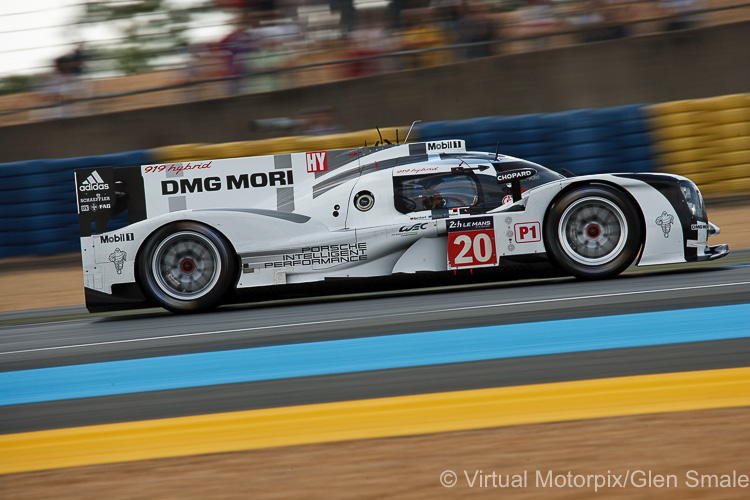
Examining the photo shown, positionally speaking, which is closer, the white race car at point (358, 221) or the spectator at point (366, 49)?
the white race car at point (358, 221)

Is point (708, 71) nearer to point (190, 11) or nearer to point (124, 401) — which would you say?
point (190, 11)

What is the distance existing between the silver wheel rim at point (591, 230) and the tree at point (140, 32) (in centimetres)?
1039

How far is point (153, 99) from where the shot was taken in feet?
49.9

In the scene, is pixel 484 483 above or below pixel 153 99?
below

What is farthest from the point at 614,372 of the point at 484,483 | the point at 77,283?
the point at 77,283

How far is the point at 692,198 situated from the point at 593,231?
2.71 feet

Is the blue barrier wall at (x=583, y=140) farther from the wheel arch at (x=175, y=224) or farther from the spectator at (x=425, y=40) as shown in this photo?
the wheel arch at (x=175, y=224)

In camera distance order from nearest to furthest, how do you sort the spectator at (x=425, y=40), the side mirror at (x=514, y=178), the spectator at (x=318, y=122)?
1. the side mirror at (x=514, y=178)
2. the spectator at (x=318, y=122)
3. the spectator at (x=425, y=40)

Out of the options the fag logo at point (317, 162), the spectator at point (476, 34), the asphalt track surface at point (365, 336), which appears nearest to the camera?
the asphalt track surface at point (365, 336)

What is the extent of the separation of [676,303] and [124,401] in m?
3.74

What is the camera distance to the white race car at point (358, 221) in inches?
245

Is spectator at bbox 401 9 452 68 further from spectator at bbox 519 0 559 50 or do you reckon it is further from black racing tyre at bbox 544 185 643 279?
black racing tyre at bbox 544 185 643 279

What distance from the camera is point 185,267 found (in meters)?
6.74

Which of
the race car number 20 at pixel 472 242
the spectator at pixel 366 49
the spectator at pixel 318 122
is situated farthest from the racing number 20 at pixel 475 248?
the spectator at pixel 366 49
